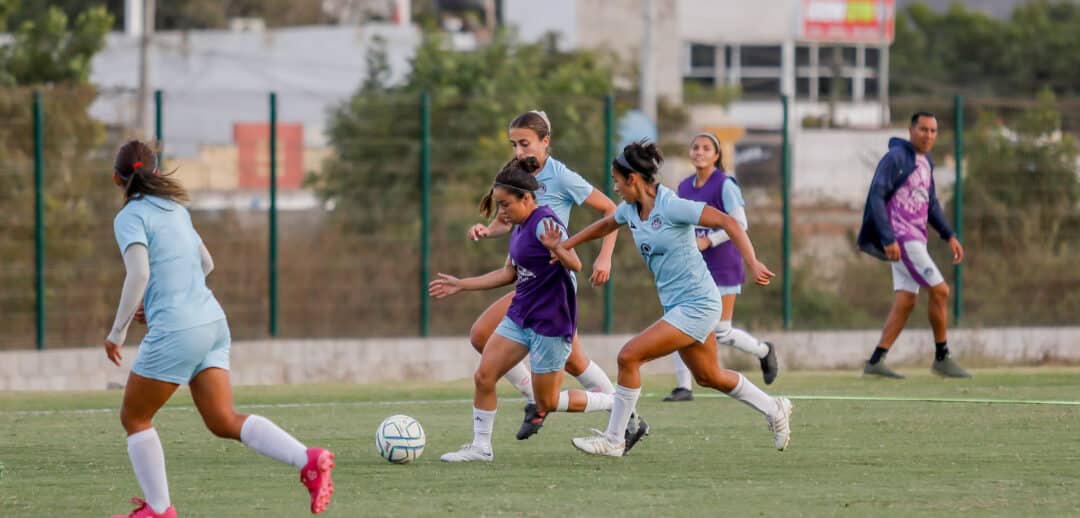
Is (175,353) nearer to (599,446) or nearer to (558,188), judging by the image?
(599,446)

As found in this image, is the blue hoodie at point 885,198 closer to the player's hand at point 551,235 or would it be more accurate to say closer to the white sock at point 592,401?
the white sock at point 592,401

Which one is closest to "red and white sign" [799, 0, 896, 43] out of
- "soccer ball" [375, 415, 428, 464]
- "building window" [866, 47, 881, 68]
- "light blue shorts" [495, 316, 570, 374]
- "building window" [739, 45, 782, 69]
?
"building window" [739, 45, 782, 69]

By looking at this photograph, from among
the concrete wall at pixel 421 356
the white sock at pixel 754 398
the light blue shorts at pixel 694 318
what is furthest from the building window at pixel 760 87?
the light blue shorts at pixel 694 318

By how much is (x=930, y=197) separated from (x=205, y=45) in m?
36.0

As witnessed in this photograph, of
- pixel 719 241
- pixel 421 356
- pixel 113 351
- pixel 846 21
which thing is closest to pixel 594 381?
pixel 719 241

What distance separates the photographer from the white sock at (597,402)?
1025 centimetres

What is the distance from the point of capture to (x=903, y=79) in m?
73.2

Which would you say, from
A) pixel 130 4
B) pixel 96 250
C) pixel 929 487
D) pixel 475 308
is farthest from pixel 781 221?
pixel 130 4

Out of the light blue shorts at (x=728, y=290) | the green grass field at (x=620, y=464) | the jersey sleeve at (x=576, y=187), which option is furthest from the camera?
the light blue shorts at (x=728, y=290)

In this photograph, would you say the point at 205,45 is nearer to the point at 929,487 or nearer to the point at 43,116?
the point at 43,116

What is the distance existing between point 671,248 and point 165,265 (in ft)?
10.3

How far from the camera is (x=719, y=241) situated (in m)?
12.2

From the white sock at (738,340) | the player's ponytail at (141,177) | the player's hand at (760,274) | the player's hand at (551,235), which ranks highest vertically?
the player's ponytail at (141,177)

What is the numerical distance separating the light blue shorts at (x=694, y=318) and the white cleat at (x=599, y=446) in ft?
2.39
